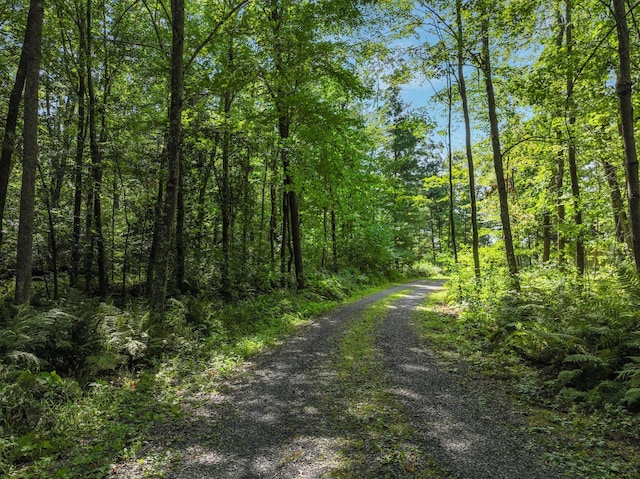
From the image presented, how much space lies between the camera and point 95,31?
447 inches

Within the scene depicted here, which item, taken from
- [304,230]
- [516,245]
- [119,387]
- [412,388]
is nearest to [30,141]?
[119,387]

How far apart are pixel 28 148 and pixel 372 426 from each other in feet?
25.7

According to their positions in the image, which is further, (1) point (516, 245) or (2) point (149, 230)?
(1) point (516, 245)

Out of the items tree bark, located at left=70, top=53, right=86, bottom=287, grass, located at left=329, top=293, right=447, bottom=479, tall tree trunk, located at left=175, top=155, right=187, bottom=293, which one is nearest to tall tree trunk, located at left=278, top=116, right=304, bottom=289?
tall tree trunk, located at left=175, top=155, right=187, bottom=293

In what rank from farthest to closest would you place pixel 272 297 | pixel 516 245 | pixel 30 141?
pixel 516 245 < pixel 272 297 < pixel 30 141

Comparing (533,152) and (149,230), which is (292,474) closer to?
(149,230)

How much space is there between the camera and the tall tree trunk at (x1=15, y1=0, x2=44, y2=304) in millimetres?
6688

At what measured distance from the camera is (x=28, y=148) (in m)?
6.78

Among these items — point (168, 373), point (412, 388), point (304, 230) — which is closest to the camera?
point (412, 388)

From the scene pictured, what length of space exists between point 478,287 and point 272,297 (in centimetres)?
680

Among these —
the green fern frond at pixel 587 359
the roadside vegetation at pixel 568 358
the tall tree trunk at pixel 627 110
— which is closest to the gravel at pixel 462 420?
the roadside vegetation at pixel 568 358

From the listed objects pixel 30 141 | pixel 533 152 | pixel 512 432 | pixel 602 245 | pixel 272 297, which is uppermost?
pixel 533 152

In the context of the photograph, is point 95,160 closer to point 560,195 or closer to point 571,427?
point 571,427

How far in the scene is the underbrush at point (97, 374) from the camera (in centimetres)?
390
